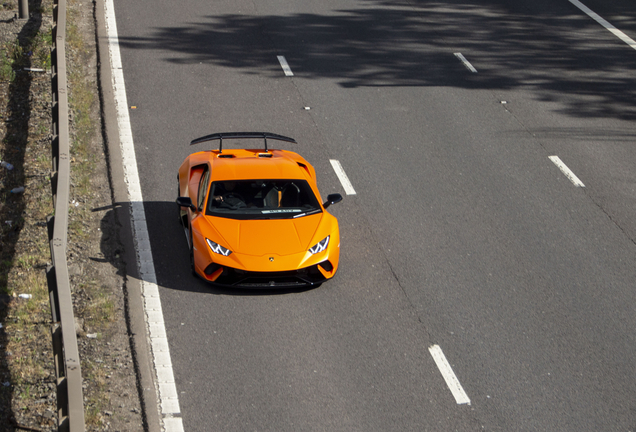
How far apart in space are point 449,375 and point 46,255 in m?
5.44

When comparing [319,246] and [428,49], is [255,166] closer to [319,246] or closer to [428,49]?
[319,246]

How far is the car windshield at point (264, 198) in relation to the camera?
9891 millimetres

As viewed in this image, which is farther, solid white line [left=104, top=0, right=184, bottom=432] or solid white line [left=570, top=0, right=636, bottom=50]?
solid white line [left=570, top=0, right=636, bottom=50]

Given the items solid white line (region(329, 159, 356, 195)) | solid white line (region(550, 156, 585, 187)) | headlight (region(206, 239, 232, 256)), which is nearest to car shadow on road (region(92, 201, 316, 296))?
headlight (region(206, 239, 232, 256))

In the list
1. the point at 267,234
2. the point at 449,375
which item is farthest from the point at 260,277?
the point at 449,375

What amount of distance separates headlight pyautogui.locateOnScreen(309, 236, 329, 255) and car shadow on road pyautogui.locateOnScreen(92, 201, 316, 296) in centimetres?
53

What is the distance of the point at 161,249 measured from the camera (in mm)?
10352

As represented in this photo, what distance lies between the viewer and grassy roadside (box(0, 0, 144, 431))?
25.1ft

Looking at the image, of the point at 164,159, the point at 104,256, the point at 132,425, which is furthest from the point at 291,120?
the point at 132,425

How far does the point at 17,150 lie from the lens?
12656mm

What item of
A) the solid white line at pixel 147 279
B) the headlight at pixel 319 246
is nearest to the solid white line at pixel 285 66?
the solid white line at pixel 147 279

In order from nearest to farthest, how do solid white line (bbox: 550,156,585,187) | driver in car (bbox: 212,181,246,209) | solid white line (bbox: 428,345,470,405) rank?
solid white line (bbox: 428,345,470,405)
driver in car (bbox: 212,181,246,209)
solid white line (bbox: 550,156,585,187)

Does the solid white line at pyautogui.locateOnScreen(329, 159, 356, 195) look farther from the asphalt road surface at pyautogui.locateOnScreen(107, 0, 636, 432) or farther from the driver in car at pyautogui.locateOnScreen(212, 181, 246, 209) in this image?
the driver in car at pyautogui.locateOnScreen(212, 181, 246, 209)

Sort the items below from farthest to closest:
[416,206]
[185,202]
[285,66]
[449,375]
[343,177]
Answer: [285,66] → [343,177] → [416,206] → [185,202] → [449,375]
